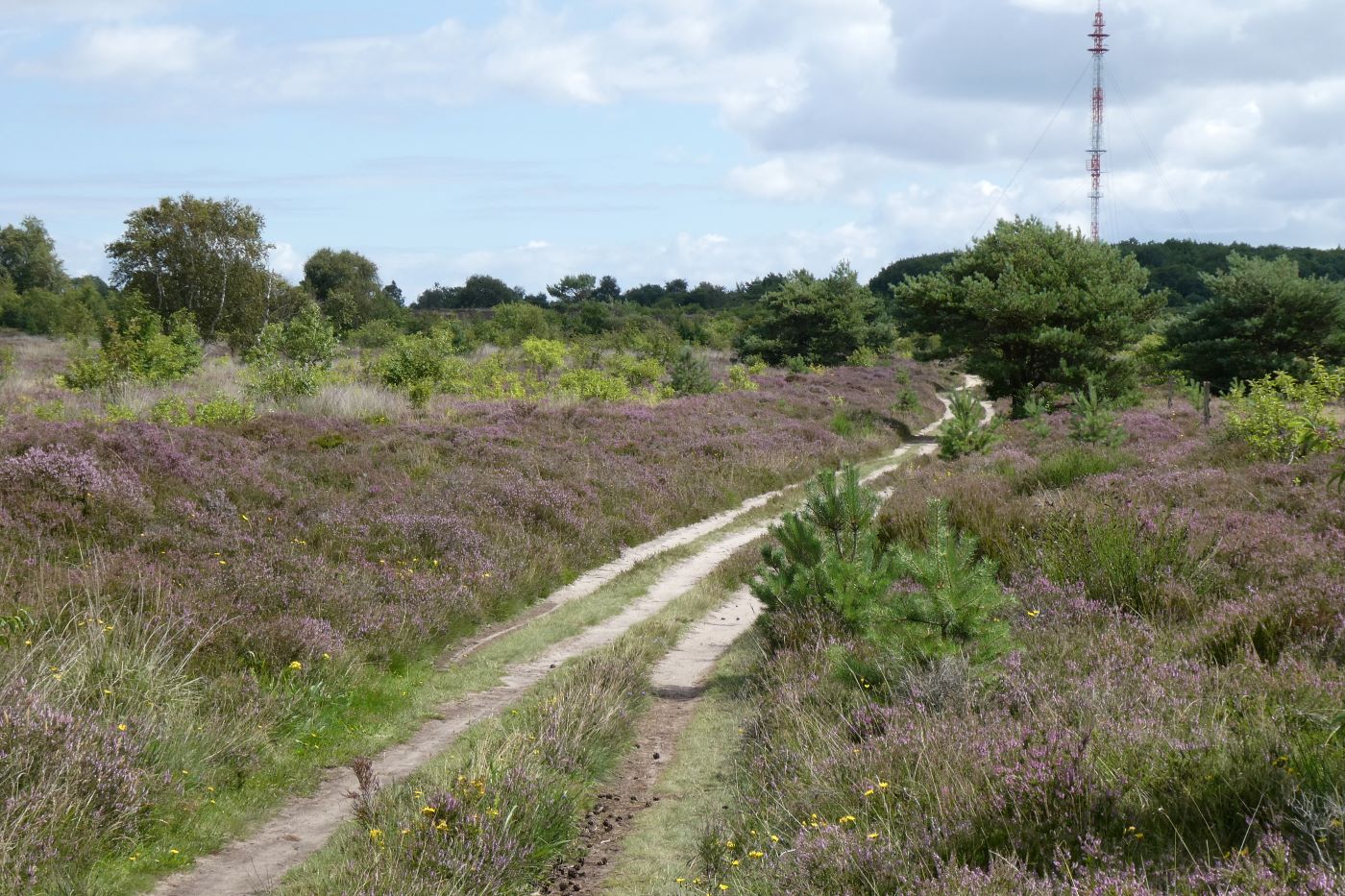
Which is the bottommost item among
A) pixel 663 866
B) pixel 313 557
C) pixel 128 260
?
pixel 663 866

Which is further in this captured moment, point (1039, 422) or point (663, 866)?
point (1039, 422)

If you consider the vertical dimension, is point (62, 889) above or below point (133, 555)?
below

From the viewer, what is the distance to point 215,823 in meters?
5.74

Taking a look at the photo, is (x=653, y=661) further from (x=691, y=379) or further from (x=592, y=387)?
(x=691, y=379)

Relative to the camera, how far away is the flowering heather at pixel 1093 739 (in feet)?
12.9

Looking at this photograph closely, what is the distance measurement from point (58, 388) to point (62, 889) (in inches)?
900

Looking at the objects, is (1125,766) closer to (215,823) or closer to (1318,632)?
(1318,632)

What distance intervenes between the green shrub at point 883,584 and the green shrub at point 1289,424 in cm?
825

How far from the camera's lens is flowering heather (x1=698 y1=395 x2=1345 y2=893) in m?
3.92

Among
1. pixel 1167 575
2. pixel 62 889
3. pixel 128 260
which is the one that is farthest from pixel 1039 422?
pixel 128 260

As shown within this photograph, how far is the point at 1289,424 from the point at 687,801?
12517mm

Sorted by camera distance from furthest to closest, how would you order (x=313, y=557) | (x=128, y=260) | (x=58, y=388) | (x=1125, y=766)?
(x=128, y=260)
(x=58, y=388)
(x=313, y=557)
(x=1125, y=766)

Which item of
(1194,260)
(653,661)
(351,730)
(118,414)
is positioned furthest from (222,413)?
(1194,260)

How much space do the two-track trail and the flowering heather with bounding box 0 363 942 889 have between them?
0.28m
